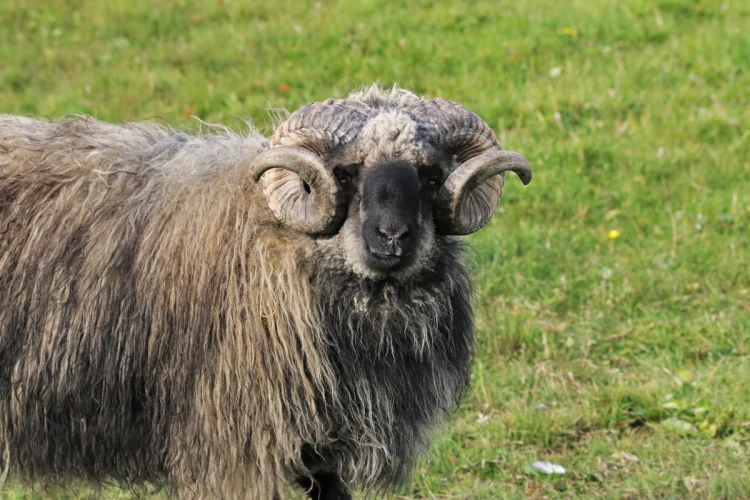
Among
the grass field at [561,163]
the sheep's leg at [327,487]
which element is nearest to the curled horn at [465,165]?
the grass field at [561,163]

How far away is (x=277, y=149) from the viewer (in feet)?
13.9

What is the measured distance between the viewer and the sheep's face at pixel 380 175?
163 inches

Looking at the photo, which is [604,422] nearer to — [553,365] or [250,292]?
[553,365]

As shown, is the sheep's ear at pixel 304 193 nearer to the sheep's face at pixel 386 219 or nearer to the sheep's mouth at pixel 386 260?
the sheep's face at pixel 386 219

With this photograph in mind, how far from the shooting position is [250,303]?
Answer: 14.4 feet

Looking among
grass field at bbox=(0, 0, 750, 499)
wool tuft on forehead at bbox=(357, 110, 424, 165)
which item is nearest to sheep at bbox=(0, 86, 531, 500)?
wool tuft on forehead at bbox=(357, 110, 424, 165)

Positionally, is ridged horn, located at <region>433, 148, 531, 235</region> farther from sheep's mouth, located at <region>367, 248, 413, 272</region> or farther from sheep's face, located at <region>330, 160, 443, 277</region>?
sheep's mouth, located at <region>367, 248, 413, 272</region>

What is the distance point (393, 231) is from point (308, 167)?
0.47 m

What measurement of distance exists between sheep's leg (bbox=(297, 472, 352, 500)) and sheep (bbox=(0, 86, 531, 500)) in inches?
0.8

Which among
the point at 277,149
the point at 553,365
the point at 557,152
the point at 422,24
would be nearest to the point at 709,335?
the point at 553,365

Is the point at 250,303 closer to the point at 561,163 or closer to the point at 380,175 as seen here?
the point at 380,175

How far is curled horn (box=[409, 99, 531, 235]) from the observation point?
432 centimetres

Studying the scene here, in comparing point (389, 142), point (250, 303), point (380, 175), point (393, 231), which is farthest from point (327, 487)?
point (389, 142)

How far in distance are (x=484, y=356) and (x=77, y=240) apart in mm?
3322
